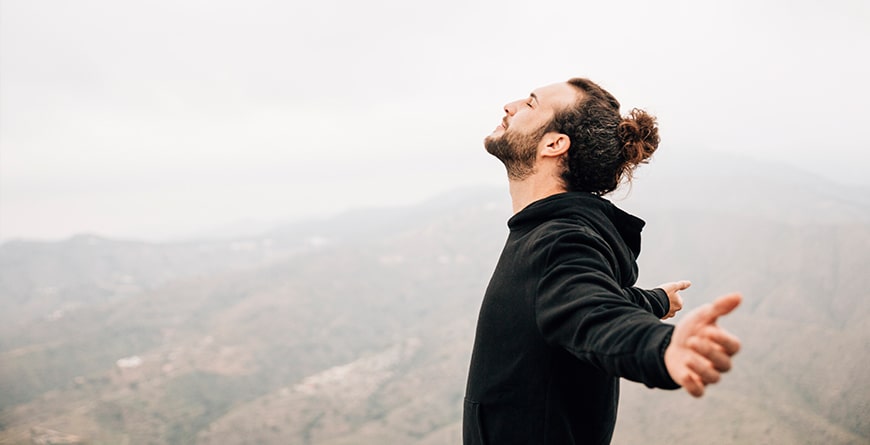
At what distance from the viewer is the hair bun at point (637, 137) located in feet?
9.53

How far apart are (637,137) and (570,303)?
4.98ft

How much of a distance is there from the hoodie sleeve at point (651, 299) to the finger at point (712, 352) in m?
1.36

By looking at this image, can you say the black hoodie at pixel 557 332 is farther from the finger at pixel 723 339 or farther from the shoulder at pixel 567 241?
the finger at pixel 723 339

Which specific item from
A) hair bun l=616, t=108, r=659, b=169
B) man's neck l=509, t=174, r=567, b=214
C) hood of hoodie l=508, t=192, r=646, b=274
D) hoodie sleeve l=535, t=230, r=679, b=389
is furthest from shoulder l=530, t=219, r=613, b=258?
hair bun l=616, t=108, r=659, b=169

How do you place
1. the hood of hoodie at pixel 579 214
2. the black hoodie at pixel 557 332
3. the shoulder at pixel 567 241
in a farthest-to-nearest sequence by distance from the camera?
the hood of hoodie at pixel 579 214, the shoulder at pixel 567 241, the black hoodie at pixel 557 332

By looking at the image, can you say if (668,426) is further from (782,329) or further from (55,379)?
(55,379)

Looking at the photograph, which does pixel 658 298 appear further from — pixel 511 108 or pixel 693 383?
pixel 693 383

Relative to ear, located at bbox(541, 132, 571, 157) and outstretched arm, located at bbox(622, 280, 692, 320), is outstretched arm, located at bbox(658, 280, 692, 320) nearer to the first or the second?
outstretched arm, located at bbox(622, 280, 692, 320)

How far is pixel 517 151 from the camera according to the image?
2.84 metres

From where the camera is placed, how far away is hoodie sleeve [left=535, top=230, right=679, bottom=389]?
1594 millimetres

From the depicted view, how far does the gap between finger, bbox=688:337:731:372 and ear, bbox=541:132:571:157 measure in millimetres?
1415

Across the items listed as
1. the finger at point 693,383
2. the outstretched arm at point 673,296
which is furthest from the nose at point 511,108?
the finger at point 693,383

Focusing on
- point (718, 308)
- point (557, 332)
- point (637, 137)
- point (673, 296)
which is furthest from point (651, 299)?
point (718, 308)

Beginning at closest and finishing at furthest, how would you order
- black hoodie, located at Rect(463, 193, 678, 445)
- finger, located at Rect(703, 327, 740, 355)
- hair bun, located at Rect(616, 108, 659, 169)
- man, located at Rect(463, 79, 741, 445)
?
finger, located at Rect(703, 327, 740, 355), man, located at Rect(463, 79, 741, 445), black hoodie, located at Rect(463, 193, 678, 445), hair bun, located at Rect(616, 108, 659, 169)
